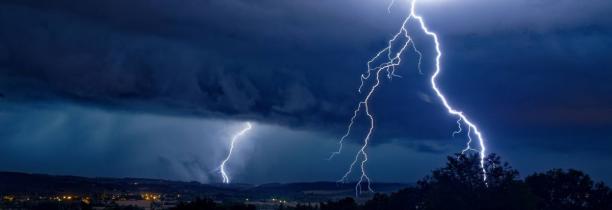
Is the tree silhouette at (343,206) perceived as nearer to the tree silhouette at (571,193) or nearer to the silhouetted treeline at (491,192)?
the silhouetted treeline at (491,192)

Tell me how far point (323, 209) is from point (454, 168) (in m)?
12.6

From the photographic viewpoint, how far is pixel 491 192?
49156 millimetres

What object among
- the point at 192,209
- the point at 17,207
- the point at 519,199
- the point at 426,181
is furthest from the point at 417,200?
the point at 17,207

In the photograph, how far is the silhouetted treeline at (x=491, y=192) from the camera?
4784 cm

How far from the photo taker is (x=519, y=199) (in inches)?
1822

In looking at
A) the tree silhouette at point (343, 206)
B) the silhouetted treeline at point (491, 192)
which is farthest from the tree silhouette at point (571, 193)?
the tree silhouette at point (343, 206)

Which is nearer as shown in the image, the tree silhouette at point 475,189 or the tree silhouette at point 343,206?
the tree silhouette at point 475,189

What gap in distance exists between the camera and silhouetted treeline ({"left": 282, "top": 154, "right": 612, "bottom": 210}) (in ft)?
157

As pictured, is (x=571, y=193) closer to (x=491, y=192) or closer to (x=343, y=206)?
(x=491, y=192)

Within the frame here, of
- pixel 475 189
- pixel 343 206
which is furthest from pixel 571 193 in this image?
pixel 343 206

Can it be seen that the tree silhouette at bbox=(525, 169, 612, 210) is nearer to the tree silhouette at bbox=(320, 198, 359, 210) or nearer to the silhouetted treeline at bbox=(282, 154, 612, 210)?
the silhouetted treeline at bbox=(282, 154, 612, 210)

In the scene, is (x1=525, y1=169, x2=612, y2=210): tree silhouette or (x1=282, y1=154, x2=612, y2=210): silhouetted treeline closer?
(x1=282, y1=154, x2=612, y2=210): silhouetted treeline

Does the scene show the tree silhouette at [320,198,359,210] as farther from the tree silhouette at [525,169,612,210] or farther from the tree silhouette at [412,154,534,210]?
the tree silhouette at [525,169,612,210]

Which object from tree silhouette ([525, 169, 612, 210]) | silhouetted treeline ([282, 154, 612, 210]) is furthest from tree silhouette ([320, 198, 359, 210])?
tree silhouette ([525, 169, 612, 210])
